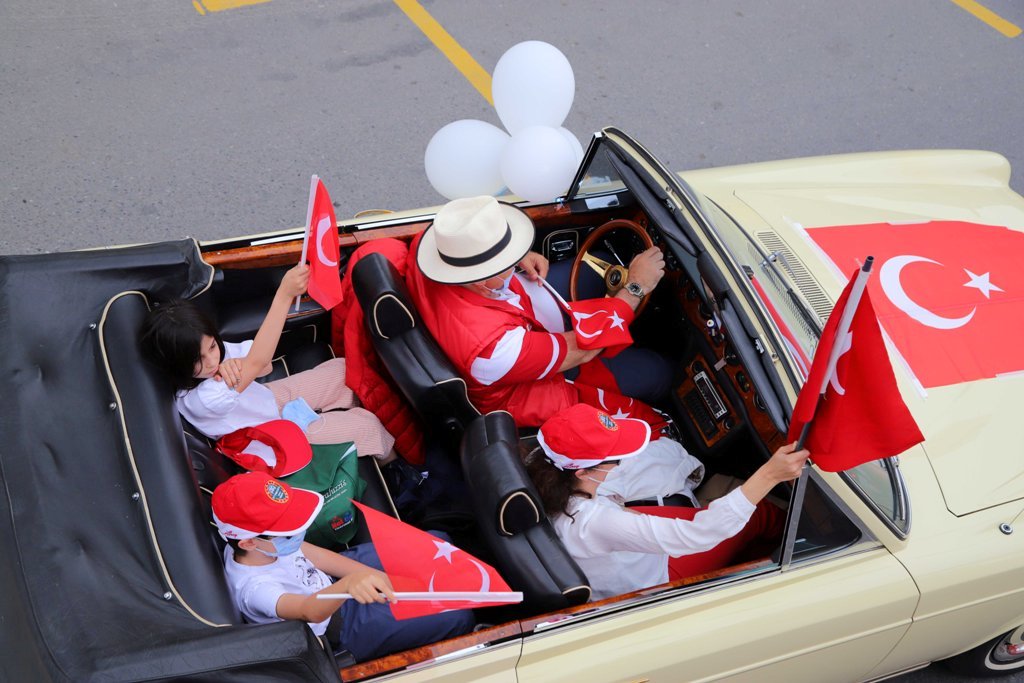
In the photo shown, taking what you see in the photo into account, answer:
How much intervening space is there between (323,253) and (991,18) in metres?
6.31

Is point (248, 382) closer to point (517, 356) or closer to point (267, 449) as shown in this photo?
point (267, 449)

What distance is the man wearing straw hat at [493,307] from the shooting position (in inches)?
112

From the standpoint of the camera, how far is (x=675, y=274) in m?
3.31

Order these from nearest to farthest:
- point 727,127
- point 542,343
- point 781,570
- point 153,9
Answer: point 781,570, point 542,343, point 727,127, point 153,9

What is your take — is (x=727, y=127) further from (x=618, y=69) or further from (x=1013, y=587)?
(x=1013, y=587)

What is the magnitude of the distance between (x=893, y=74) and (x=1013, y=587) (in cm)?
458

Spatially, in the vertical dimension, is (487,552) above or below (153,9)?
below

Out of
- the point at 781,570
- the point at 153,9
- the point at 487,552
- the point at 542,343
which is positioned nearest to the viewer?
the point at 781,570

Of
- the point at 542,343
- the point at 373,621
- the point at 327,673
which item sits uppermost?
the point at 542,343

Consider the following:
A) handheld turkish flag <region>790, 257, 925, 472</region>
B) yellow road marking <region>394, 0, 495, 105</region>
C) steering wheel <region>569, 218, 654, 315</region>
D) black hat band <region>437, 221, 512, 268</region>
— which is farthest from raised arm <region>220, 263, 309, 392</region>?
yellow road marking <region>394, 0, 495, 105</region>

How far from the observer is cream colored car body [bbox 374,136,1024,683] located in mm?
2307

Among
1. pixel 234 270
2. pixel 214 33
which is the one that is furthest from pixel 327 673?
pixel 214 33

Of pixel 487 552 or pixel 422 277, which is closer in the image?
pixel 487 552

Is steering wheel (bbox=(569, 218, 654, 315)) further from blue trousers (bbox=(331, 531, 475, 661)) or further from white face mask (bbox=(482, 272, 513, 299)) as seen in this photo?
blue trousers (bbox=(331, 531, 475, 661))
